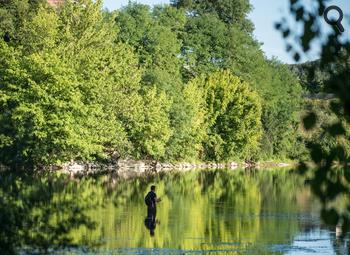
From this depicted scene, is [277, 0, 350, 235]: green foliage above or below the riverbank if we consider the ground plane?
below

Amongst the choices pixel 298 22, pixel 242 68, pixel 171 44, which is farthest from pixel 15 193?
pixel 242 68

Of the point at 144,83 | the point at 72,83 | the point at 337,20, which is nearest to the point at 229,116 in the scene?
the point at 144,83

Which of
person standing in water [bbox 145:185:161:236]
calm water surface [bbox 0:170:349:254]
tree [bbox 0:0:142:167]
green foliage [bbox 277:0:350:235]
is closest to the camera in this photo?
green foliage [bbox 277:0:350:235]

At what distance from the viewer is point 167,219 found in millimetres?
36406

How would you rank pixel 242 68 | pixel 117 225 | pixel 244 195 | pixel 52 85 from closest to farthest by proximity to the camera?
pixel 117 225
pixel 244 195
pixel 52 85
pixel 242 68

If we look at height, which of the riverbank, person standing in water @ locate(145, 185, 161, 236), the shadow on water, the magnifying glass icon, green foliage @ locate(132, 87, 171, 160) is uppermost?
green foliage @ locate(132, 87, 171, 160)

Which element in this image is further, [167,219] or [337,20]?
[167,219]

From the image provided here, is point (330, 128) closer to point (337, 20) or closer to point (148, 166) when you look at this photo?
point (337, 20)

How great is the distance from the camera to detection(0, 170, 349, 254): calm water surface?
11125 mm

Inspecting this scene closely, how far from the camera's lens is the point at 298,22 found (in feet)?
21.6

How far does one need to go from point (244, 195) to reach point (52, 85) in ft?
77.6

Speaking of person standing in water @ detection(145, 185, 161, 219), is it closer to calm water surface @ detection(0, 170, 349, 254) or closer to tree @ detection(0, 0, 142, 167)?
calm water surface @ detection(0, 170, 349, 254)

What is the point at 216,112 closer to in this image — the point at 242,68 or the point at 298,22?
the point at 242,68

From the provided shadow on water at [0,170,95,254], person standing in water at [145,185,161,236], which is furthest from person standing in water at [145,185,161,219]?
shadow on water at [0,170,95,254]
